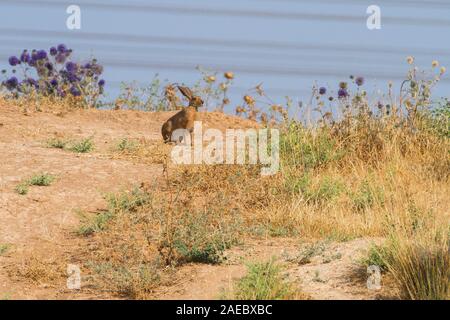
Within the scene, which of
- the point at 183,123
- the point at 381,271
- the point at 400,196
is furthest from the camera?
the point at 183,123

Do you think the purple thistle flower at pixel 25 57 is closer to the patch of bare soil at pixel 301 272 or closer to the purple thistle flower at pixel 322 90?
the purple thistle flower at pixel 322 90

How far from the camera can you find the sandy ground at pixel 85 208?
7988mm

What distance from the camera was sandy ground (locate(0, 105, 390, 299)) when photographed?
7.99 meters

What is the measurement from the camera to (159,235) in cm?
880

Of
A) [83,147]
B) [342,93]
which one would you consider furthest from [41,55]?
[342,93]

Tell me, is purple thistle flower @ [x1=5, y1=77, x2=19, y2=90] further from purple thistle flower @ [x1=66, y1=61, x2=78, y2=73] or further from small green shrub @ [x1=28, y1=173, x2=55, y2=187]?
small green shrub @ [x1=28, y1=173, x2=55, y2=187]

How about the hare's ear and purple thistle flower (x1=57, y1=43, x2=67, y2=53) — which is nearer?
the hare's ear

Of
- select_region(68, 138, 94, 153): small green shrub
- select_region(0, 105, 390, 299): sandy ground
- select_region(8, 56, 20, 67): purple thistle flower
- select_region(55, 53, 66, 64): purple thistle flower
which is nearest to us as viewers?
select_region(0, 105, 390, 299): sandy ground

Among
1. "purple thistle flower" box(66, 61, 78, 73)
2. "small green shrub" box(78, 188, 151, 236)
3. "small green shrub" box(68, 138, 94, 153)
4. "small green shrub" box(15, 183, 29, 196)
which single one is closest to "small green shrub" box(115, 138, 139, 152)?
"small green shrub" box(68, 138, 94, 153)

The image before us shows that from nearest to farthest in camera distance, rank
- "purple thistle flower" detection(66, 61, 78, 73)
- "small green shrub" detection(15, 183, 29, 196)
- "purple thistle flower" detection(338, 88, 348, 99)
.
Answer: "small green shrub" detection(15, 183, 29, 196) → "purple thistle flower" detection(338, 88, 348, 99) → "purple thistle flower" detection(66, 61, 78, 73)

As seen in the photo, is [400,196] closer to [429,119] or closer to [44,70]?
[429,119]
